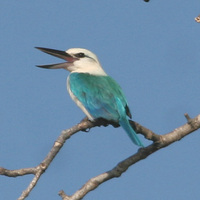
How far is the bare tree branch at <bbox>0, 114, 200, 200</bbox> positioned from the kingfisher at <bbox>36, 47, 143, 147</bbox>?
0.24 metres

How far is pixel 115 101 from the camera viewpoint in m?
5.92

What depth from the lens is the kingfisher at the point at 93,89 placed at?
566 centimetres

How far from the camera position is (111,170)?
181 inches

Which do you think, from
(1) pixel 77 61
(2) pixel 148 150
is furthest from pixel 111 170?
(1) pixel 77 61

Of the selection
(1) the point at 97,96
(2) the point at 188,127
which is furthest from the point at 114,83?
(2) the point at 188,127

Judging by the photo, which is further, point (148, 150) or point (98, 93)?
Result: point (98, 93)

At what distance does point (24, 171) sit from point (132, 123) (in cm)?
129

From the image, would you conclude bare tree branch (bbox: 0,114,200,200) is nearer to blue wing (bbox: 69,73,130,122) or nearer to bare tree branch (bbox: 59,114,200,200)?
bare tree branch (bbox: 59,114,200,200)

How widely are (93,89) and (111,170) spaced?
6.21ft

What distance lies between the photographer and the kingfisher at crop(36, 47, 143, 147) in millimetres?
5664

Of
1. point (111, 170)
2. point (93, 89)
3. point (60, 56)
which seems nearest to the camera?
point (111, 170)

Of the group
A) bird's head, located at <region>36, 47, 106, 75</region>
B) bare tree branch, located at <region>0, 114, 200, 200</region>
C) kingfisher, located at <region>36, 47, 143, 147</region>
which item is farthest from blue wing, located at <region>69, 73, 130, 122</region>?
bare tree branch, located at <region>0, 114, 200, 200</region>

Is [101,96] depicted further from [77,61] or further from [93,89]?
[77,61]

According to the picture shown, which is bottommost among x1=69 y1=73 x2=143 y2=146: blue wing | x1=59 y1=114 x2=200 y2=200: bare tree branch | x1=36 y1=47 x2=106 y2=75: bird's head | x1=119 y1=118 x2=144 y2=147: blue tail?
x1=59 y1=114 x2=200 y2=200: bare tree branch
